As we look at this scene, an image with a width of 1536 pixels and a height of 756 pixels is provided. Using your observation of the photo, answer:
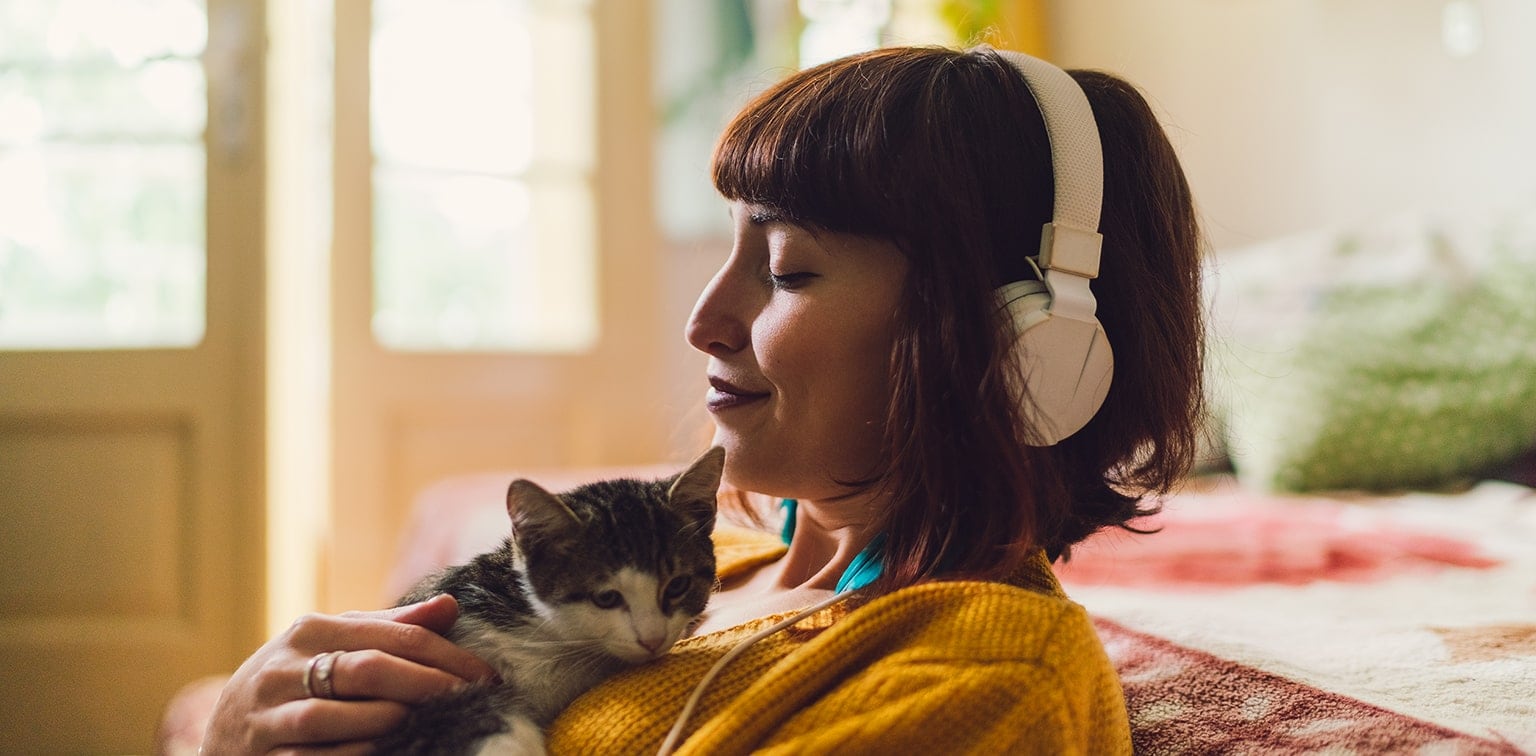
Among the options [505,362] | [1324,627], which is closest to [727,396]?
[1324,627]

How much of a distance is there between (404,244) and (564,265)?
45 cm

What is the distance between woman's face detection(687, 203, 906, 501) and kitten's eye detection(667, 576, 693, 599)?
0.10 meters

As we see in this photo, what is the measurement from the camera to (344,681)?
2.27ft

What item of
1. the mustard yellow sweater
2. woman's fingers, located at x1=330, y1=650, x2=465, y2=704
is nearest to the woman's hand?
woman's fingers, located at x1=330, y1=650, x2=465, y2=704

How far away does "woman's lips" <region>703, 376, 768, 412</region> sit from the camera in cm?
88

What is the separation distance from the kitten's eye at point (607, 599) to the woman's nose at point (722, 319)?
230mm

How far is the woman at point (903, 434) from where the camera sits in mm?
616

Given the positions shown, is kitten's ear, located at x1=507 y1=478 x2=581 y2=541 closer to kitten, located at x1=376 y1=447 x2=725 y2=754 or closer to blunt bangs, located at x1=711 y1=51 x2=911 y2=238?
kitten, located at x1=376 y1=447 x2=725 y2=754

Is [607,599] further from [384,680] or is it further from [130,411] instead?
[130,411]

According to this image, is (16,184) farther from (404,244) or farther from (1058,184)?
(1058,184)

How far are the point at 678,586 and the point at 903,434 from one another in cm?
21

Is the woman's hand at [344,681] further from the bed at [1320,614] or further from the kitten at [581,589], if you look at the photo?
the bed at [1320,614]

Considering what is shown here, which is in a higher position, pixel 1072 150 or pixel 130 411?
pixel 1072 150

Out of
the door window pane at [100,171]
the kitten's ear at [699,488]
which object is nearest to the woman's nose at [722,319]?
the kitten's ear at [699,488]
